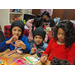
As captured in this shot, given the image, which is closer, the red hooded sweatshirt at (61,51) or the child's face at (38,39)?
the red hooded sweatshirt at (61,51)

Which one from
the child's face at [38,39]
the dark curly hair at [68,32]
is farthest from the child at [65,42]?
the child's face at [38,39]

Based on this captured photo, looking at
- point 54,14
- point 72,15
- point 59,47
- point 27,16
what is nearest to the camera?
point 59,47

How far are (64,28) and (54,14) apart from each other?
3411mm

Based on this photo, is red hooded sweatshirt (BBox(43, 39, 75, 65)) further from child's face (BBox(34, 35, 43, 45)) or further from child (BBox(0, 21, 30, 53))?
child (BBox(0, 21, 30, 53))

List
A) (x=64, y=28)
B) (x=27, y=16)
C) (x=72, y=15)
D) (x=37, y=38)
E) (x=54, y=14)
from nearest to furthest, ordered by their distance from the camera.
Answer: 1. (x=64, y=28)
2. (x=37, y=38)
3. (x=27, y=16)
4. (x=72, y=15)
5. (x=54, y=14)

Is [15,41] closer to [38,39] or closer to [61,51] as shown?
[38,39]

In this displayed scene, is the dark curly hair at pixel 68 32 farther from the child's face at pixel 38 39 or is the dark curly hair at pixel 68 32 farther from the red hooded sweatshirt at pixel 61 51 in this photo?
the child's face at pixel 38 39

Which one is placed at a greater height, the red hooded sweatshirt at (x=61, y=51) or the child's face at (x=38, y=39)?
the child's face at (x=38, y=39)

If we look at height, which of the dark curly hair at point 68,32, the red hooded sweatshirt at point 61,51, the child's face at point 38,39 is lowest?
the red hooded sweatshirt at point 61,51

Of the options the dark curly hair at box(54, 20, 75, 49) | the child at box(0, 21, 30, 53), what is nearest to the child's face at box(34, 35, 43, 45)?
the child at box(0, 21, 30, 53)

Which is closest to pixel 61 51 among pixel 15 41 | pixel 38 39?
pixel 38 39

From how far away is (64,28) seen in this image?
0.91 metres
